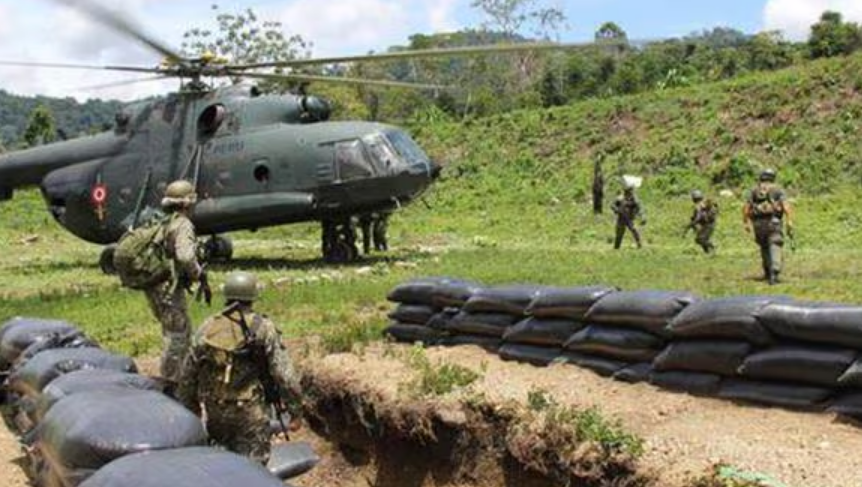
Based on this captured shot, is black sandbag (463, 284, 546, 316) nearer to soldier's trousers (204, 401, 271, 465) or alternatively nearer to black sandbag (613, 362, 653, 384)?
black sandbag (613, 362, 653, 384)

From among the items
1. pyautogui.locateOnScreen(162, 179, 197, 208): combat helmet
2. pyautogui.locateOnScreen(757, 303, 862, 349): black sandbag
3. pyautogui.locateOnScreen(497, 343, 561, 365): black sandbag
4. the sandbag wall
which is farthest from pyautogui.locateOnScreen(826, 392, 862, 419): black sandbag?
pyautogui.locateOnScreen(162, 179, 197, 208): combat helmet

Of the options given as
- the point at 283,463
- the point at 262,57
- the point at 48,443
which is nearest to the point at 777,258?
the point at 283,463

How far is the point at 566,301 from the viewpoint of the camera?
9047 mm

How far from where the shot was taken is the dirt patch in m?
6.23

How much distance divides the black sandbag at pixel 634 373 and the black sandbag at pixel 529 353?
87cm

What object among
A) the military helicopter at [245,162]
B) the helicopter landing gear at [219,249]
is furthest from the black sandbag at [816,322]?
the helicopter landing gear at [219,249]

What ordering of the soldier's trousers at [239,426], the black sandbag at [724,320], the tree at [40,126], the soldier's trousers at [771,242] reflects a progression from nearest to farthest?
the soldier's trousers at [239,426], the black sandbag at [724,320], the soldier's trousers at [771,242], the tree at [40,126]

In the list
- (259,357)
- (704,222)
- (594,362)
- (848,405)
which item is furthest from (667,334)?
(704,222)

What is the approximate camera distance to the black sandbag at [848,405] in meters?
6.56

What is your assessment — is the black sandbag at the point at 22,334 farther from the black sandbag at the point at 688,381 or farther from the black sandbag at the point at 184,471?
the black sandbag at the point at 688,381

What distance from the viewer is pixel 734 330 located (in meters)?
7.38

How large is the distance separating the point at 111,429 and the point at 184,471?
102 cm

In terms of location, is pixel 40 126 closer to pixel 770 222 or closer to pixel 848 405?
pixel 770 222

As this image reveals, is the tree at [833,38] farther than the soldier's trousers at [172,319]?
Yes
